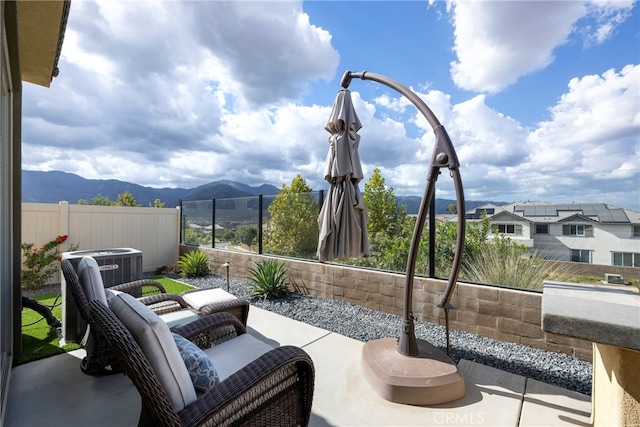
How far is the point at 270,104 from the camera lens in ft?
31.1

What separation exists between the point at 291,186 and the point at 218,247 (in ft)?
8.95

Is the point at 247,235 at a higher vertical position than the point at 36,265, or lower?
higher

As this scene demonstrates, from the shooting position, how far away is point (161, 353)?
49.3 inches

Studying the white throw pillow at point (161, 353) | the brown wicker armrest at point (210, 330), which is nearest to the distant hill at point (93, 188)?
the brown wicker armrest at point (210, 330)

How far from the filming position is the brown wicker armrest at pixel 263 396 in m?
1.26

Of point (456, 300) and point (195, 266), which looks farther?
point (195, 266)

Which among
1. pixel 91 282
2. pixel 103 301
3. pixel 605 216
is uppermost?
pixel 605 216

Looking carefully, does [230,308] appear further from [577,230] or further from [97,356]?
[577,230]

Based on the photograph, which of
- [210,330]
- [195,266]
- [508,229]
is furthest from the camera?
[195,266]

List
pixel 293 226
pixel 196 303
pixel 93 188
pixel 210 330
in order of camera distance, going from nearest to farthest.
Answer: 1. pixel 210 330
2. pixel 196 303
3. pixel 293 226
4. pixel 93 188

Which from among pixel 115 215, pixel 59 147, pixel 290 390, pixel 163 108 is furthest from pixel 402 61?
pixel 59 147

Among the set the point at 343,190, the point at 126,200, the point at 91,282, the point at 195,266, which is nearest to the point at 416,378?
the point at 343,190

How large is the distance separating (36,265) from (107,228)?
5.31 feet

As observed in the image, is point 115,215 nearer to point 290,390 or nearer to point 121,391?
point 121,391
